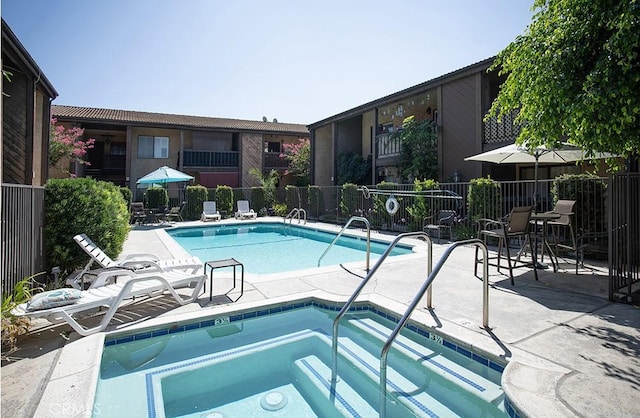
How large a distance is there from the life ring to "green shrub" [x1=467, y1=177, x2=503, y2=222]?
327 centimetres

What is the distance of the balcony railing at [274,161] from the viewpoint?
29388 mm

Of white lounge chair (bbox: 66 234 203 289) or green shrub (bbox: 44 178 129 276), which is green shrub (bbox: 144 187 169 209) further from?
white lounge chair (bbox: 66 234 203 289)

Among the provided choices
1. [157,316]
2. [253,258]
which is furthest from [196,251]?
[157,316]

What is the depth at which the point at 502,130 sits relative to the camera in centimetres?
1327

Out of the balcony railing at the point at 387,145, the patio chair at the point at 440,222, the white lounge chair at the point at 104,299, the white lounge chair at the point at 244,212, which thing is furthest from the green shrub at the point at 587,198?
Answer: the white lounge chair at the point at 244,212

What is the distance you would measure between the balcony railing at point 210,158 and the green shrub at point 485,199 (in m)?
20.8

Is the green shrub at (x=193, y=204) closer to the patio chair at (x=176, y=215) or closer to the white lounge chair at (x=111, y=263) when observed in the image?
the patio chair at (x=176, y=215)

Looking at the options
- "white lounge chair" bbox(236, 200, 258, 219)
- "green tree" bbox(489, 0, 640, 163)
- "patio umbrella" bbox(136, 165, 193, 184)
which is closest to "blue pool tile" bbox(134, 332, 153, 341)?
"green tree" bbox(489, 0, 640, 163)

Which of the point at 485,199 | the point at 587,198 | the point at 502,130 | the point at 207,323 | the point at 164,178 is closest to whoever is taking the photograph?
the point at 207,323

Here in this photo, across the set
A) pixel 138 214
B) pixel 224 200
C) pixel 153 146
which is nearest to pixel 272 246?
pixel 138 214

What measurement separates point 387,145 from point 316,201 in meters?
5.13

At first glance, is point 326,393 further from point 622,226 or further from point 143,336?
point 622,226

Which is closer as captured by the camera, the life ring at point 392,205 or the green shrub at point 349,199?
the life ring at point 392,205

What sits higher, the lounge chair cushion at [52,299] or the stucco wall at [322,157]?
the stucco wall at [322,157]
